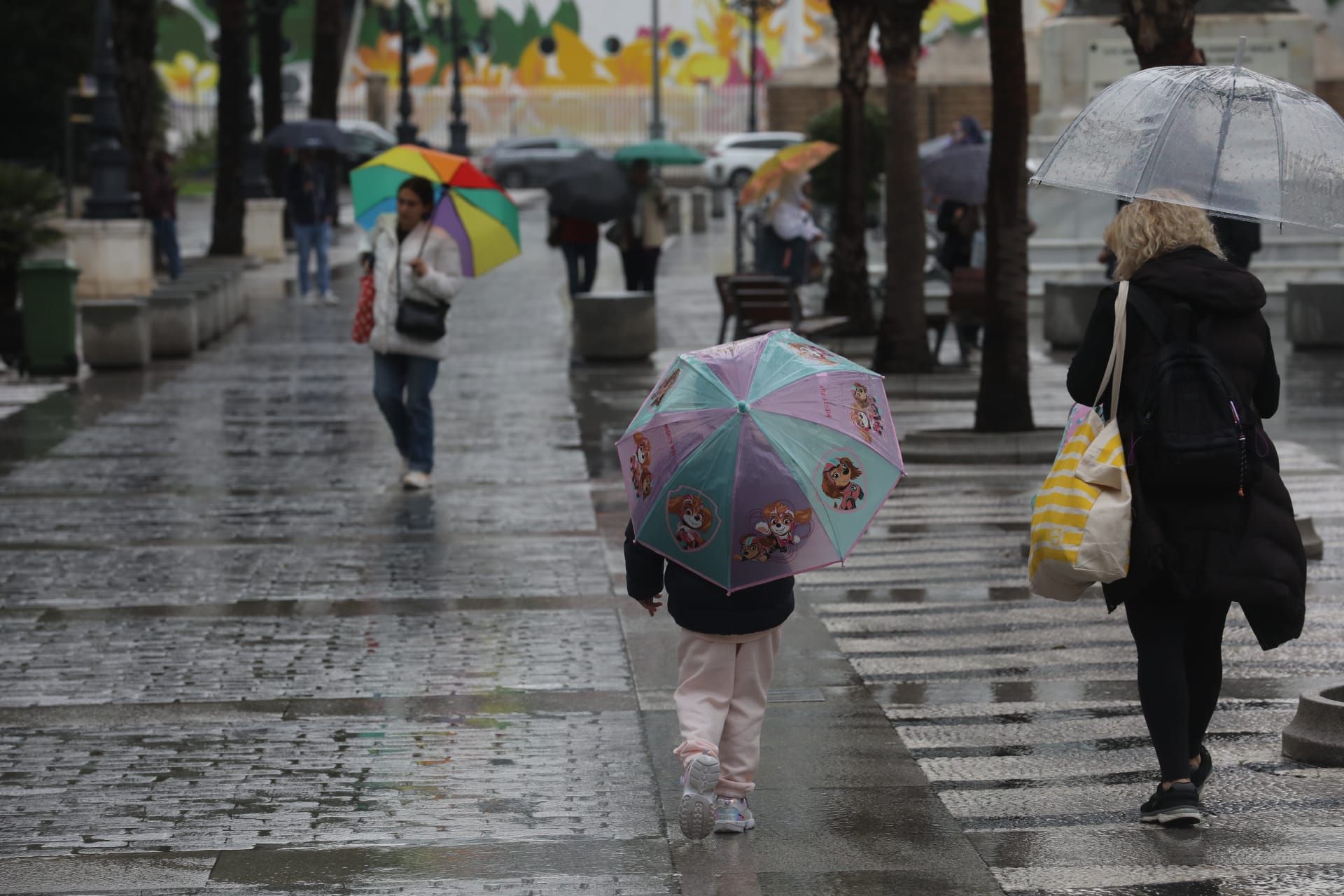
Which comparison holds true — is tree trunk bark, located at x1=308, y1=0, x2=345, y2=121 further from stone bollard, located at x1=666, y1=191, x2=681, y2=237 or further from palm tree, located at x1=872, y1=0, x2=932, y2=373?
palm tree, located at x1=872, y1=0, x2=932, y2=373

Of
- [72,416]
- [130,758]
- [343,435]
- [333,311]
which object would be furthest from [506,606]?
[333,311]

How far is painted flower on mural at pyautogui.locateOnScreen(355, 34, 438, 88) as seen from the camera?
80.6 meters

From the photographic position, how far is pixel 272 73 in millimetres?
38344

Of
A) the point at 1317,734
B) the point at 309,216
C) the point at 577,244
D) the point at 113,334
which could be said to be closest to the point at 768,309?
the point at 577,244

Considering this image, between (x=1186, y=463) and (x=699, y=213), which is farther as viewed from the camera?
(x=699, y=213)

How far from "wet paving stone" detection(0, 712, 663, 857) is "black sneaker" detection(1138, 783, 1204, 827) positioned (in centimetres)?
138

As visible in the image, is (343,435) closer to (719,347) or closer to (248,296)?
(719,347)

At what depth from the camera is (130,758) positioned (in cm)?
666

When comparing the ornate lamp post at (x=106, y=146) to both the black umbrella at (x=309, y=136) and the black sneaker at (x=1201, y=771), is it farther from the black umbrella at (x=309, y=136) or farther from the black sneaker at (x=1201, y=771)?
the black sneaker at (x=1201, y=771)

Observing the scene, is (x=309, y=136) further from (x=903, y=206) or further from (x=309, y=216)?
(x=903, y=206)

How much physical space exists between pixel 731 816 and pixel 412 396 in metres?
6.71

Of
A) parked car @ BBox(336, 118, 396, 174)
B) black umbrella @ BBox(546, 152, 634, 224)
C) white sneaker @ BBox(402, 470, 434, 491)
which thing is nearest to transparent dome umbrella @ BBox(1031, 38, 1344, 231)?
white sneaker @ BBox(402, 470, 434, 491)

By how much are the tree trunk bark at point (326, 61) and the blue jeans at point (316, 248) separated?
22.3 ft

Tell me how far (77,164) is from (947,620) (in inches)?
1769
